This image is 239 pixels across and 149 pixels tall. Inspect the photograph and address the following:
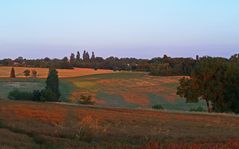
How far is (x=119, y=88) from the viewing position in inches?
4715

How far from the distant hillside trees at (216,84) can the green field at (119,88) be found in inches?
926

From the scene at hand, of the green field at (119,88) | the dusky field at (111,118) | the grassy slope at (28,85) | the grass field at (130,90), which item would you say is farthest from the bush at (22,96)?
the grassy slope at (28,85)

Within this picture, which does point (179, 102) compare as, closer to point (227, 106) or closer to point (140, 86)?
point (140, 86)

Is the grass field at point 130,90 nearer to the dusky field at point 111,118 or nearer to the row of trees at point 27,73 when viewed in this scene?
the dusky field at point 111,118

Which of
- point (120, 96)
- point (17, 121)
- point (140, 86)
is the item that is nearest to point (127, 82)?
point (140, 86)

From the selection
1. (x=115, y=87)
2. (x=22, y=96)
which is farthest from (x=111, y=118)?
(x=115, y=87)

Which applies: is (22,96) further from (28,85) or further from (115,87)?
(115,87)

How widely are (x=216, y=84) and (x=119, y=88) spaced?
2178 inches

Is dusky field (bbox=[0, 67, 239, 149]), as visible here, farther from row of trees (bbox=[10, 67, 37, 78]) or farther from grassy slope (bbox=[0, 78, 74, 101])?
row of trees (bbox=[10, 67, 37, 78])

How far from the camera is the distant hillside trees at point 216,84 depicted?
65.5m

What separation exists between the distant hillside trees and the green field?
23508mm

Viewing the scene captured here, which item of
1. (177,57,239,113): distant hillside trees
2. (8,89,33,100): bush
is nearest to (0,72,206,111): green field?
(8,89,33,100): bush

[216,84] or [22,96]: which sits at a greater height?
[216,84]

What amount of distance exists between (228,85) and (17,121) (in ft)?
143
